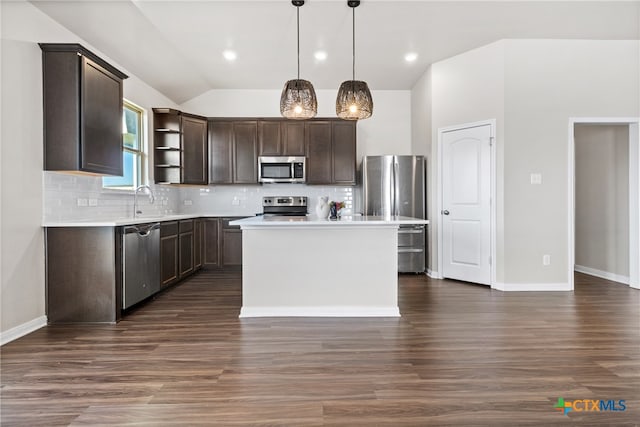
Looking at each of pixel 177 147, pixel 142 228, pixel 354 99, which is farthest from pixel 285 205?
pixel 354 99

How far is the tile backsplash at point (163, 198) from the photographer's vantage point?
3195mm

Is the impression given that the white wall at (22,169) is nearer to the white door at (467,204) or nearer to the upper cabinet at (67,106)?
the upper cabinet at (67,106)

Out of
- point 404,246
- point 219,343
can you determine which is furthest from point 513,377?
point 404,246

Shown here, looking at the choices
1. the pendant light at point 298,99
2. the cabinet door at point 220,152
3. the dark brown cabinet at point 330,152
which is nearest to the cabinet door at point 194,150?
the cabinet door at point 220,152

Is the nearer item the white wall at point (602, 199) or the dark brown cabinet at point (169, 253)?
the dark brown cabinet at point (169, 253)

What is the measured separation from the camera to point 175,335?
2797 mm

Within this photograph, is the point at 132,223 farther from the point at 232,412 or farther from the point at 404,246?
the point at 404,246

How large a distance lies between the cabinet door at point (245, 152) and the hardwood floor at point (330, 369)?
9.20ft

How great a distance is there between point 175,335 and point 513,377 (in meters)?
2.39

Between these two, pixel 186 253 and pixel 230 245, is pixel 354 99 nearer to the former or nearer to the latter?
pixel 186 253

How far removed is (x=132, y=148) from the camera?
4.73 metres

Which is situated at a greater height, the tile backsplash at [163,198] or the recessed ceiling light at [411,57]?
the recessed ceiling light at [411,57]

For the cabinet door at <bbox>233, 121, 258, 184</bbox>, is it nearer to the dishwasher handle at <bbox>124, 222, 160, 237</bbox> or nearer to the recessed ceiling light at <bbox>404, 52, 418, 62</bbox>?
the dishwasher handle at <bbox>124, 222, 160, 237</bbox>

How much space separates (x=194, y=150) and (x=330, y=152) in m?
2.15
